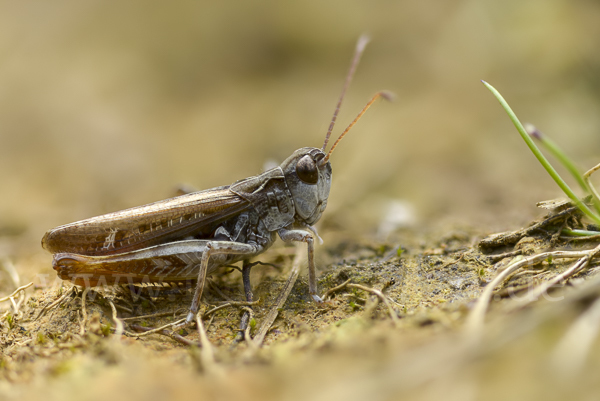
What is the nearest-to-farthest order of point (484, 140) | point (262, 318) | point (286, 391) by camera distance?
point (286, 391) → point (262, 318) → point (484, 140)

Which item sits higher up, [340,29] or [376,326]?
[340,29]

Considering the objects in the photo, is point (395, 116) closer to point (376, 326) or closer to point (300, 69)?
point (300, 69)

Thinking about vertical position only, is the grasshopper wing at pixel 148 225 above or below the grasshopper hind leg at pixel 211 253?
above

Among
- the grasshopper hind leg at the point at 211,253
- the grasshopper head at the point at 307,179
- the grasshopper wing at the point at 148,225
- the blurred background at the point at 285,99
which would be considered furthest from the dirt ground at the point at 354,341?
the blurred background at the point at 285,99

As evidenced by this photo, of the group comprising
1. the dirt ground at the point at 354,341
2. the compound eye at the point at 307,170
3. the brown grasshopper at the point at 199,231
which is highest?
the compound eye at the point at 307,170

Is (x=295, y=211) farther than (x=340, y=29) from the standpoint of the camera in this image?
No

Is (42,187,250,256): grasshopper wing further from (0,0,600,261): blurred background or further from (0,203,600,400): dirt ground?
(0,0,600,261): blurred background

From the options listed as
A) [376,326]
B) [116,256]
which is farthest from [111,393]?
[116,256]

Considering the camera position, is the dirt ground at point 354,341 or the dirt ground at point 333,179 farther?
the dirt ground at point 333,179

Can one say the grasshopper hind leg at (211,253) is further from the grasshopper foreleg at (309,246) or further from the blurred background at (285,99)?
the blurred background at (285,99)
